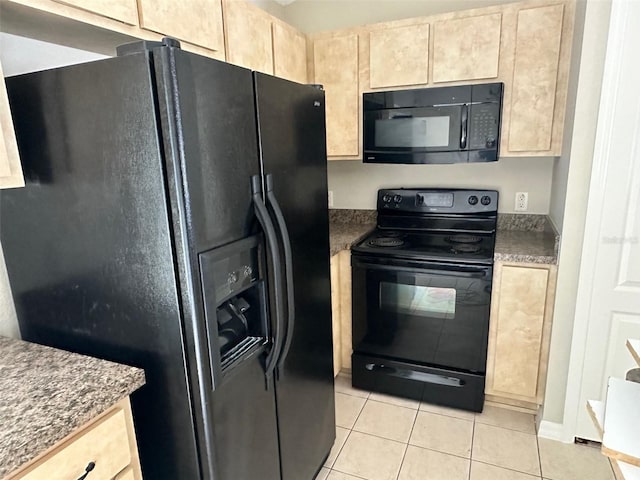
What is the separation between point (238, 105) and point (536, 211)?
2120mm

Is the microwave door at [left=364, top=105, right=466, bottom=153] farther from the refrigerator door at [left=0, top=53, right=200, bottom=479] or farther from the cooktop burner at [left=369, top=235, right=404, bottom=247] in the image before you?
the refrigerator door at [left=0, top=53, right=200, bottom=479]

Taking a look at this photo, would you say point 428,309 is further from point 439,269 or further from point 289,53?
point 289,53

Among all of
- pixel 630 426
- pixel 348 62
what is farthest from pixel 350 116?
pixel 630 426

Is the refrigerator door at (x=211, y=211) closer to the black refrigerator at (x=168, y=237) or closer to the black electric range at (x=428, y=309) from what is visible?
the black refrigerator at (x=168, y=237)

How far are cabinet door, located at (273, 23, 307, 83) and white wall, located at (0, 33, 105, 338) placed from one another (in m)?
1.05

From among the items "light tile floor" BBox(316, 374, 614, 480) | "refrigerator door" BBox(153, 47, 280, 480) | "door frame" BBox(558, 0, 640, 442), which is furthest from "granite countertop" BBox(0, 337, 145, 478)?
"door frame" BBox(558, 0, 640, 442)

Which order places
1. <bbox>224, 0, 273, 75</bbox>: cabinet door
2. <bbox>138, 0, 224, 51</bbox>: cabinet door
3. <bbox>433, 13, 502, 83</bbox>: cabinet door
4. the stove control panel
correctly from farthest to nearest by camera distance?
1. the stove control panel
2. <bbox>433, 13, 502, 83</bbox>: cabinet door
3. <bbox>224, 0, 273, 75</bbox>: cabinet door
4. <bbox>138, 0, 224, 51</bbox>: cabinet door

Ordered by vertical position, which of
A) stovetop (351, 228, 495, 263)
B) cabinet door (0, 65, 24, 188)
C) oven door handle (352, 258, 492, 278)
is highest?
cabinet door (0, 65, 24, 188)

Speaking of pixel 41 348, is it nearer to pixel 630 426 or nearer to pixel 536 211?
pixel 630 426

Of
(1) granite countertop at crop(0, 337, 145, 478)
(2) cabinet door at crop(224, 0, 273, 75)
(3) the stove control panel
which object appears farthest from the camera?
(3) the stove control panel

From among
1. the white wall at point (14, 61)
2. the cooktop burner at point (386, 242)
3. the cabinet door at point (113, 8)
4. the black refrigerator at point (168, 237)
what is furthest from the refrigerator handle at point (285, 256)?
the cooktop burner at point (386, 242)

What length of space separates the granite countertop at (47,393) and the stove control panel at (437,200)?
2099 millimetres

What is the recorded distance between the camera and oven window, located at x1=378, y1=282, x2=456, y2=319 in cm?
216

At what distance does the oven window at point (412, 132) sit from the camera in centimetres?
225
